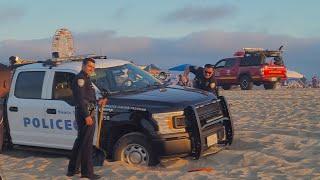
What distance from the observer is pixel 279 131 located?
11531mm

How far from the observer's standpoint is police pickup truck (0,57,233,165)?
26.5 ft

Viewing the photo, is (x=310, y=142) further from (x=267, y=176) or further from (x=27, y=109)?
(x=27, y=109)

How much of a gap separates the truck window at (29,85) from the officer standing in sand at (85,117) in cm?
177

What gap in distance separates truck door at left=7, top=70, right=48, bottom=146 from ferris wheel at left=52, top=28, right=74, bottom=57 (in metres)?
2.66

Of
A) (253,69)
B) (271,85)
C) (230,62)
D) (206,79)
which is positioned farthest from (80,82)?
(271,85)

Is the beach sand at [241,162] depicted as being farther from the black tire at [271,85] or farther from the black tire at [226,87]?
the black tire at [226,87]

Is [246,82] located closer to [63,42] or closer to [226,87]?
[226,87]

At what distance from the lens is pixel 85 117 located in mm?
7629

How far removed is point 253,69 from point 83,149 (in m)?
19.9

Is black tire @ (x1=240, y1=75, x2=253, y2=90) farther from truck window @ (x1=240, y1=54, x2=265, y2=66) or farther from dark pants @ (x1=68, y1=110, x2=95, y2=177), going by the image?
dark pants @ (x1=68, y1=110, x2=95, y2=177)

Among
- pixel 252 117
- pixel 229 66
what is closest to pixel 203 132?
pixel 252 117

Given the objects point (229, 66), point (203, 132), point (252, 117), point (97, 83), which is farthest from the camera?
point (229, 66)

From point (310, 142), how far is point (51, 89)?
4633mm

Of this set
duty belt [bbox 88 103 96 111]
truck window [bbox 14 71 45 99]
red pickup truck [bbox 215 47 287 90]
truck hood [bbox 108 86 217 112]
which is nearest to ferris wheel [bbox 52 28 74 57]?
truck window [bbox 14 71 45 99]
